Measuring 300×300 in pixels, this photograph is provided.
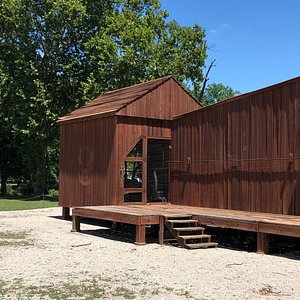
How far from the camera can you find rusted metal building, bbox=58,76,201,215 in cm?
1452

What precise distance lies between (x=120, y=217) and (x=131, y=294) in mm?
5350

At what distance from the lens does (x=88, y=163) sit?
51.9ft

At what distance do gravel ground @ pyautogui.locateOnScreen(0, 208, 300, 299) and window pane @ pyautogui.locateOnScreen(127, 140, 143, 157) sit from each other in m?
3.70

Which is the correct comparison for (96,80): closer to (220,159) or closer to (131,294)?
(220,159)

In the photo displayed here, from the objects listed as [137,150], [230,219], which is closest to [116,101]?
[137,150]

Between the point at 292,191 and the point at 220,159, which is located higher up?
the point at 220,159

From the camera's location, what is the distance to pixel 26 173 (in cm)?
4012

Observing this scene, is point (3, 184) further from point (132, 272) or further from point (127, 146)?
point (132, 272)

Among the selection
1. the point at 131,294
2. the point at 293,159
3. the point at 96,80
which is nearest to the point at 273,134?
the point at 293,159

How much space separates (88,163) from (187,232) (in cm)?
562

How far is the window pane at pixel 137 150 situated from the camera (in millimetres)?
14930

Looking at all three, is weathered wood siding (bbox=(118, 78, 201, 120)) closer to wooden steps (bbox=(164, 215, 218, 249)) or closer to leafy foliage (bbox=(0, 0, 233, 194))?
wooden steps (bbox=(164, 215, 218, 249))

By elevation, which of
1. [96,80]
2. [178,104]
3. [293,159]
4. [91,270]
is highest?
[96,80]

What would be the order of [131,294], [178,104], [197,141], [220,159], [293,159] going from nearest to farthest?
[131,294], [293,159], [220,159], [197,141], [178,104]
